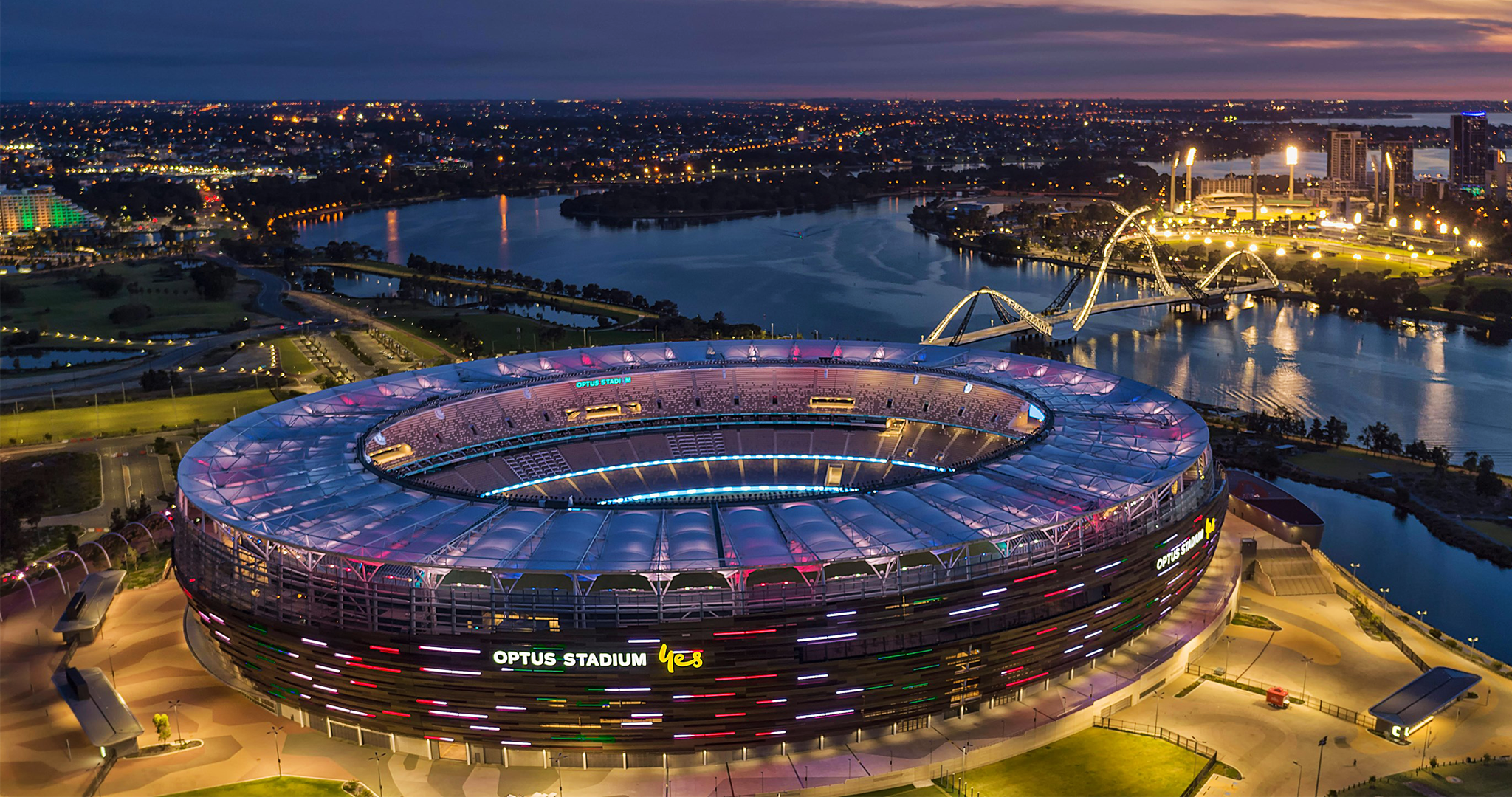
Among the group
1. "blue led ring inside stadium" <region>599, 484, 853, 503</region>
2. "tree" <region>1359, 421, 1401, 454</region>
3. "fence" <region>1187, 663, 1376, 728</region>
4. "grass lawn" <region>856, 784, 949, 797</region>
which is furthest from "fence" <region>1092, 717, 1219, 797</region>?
"tree" <region>1359, 421, 1401, 454</region>

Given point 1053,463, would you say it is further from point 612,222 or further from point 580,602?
point 612,222

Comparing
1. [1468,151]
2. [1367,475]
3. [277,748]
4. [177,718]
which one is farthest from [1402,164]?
[177,718]

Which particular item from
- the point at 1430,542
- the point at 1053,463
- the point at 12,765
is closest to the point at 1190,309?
the point at 1430,542

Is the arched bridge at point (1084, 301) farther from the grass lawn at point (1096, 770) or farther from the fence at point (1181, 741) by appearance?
the grass lawn at point (1096, 770)

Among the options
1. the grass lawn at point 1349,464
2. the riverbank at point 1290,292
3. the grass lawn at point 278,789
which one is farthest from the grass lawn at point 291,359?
the riverbank at point 1290,292

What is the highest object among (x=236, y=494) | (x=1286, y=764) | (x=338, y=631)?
(x=236, y=494)
